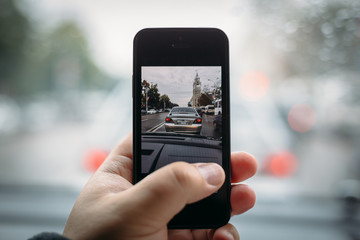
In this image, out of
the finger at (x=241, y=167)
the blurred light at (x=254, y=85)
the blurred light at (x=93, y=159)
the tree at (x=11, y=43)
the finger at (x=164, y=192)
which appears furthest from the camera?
the tree at (x=11, y=43)

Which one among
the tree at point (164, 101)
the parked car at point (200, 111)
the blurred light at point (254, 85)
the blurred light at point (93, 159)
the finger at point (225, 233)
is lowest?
the finger at point (225, 233)

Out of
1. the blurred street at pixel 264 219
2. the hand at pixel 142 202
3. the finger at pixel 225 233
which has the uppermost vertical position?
the hand at pixel 142 202

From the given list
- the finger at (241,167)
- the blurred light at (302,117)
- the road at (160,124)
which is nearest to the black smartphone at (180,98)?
the road at (160,124)

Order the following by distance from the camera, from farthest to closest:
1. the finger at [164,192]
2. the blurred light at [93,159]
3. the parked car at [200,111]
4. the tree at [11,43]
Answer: the tree at [11,43] → the blurred light at [93,159] → the parked car at [200,111] → the finger at [164,192]

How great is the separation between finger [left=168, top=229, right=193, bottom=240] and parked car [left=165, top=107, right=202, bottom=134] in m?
0.35

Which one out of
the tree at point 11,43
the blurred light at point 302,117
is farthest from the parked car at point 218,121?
the tree at point 11,43

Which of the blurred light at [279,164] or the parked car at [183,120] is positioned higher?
the parked car at [183,120]

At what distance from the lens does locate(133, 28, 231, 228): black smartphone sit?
0.88m

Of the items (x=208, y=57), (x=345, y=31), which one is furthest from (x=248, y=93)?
(x=208, y=57)

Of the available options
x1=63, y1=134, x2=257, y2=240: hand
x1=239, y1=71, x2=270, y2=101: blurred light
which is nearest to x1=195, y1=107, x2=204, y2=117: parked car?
x1=63, y1=134, x2=257, y2=240: hand

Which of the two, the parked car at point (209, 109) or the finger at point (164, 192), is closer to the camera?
the finger at point (164, 192)

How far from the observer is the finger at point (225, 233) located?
0.89 meters

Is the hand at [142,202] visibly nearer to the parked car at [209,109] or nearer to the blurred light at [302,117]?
the parked car at [209,109]

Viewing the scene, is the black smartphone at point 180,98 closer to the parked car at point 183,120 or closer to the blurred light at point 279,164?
the parked car at point 183,120
